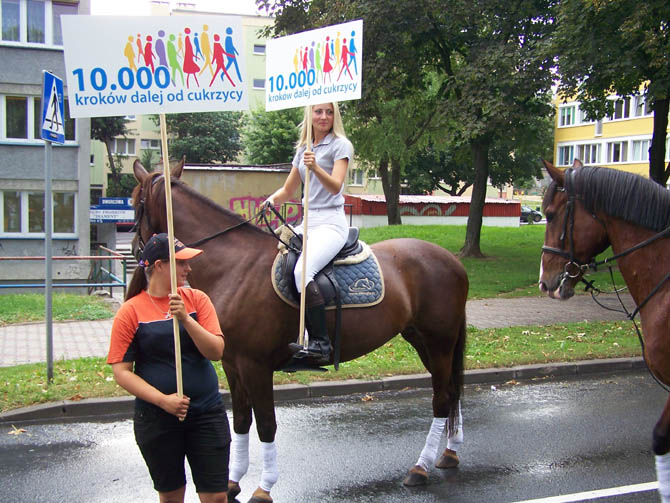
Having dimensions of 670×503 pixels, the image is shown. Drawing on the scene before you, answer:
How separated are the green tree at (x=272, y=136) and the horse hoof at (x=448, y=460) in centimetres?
4250

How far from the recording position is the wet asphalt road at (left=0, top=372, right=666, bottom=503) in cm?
491

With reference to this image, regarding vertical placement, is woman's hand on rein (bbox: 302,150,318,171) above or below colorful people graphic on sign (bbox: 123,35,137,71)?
below

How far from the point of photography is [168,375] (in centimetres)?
329

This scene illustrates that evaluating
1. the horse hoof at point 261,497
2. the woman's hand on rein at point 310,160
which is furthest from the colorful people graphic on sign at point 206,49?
the horse hoof at point 261,497

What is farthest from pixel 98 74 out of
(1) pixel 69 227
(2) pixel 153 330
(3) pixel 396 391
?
(1) pixel 69 227

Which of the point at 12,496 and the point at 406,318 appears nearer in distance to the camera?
the point at 12,496

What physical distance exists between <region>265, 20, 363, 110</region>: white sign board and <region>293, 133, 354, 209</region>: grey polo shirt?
1.10 feet

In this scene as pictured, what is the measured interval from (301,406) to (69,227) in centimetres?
2101

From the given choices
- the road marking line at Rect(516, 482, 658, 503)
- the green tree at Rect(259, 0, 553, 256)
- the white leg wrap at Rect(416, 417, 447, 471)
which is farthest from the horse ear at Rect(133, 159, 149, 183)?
Answer: the green tree at Rect(259, 0, 553, 256)

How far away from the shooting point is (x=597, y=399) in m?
7.55

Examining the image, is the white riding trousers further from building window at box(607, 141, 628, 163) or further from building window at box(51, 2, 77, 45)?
building window at box(607, 141, 628, 163)

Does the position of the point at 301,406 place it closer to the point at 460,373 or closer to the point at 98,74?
the point at 460,373

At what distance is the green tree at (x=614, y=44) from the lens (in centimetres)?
1338

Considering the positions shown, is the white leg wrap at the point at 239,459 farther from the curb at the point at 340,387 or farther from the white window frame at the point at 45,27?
the white window frame at the point at 45,27
